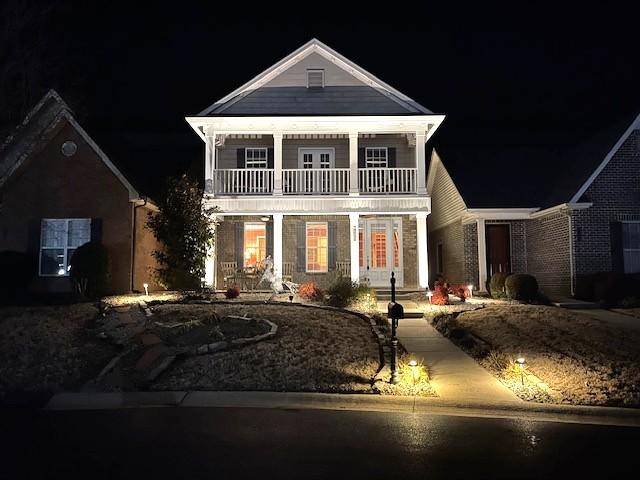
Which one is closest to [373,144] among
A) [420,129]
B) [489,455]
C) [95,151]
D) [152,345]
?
[420,129]

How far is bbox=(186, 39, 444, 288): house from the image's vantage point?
1792 cm

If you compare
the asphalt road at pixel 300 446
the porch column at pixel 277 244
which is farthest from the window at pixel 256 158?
the asphalt road at pixel 300 446

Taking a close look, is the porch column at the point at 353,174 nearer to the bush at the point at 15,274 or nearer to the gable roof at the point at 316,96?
the gable roof at the point at 316,96

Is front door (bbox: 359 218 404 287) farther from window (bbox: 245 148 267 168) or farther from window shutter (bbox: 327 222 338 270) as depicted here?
window (bbox: 245 148 267 168)

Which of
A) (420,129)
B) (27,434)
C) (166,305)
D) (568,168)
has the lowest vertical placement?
(27,434)

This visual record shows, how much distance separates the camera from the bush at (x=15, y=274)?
15680 millimetres

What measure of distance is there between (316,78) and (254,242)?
245 inches

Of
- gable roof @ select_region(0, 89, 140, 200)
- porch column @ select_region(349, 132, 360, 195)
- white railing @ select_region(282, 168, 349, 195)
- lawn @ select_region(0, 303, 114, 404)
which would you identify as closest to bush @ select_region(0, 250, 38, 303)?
gable roof @ select_region(0, 89, 140, 200)

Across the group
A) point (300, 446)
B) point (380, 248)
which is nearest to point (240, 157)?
point (380, 248)

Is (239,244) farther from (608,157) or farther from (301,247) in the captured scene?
(608,157)

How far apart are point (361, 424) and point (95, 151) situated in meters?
13.9

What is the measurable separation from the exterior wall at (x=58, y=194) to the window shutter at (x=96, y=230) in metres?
0.11

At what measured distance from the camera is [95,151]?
17.1 metres

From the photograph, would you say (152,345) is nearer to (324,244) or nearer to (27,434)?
(27,434)
